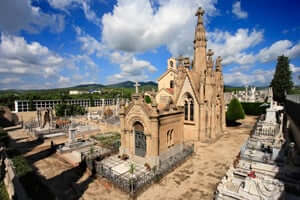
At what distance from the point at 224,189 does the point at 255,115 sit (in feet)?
133

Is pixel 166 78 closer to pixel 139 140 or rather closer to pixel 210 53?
pixel 210 53

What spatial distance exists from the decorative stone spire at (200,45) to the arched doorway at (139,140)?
12.5 m

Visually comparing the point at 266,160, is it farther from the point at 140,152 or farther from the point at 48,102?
the point at 48,102

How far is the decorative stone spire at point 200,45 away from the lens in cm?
2022

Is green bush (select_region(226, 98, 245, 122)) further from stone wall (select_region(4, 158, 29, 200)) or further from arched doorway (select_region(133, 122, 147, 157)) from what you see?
A: stone wall (select_region(4, 158, 29, 200))

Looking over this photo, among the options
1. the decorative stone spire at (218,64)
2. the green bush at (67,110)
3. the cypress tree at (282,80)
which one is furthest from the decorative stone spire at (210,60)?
the green bush at (67,110)

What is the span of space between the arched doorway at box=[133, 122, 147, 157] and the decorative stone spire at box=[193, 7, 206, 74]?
12463mm

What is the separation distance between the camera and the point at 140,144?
42.9 ft

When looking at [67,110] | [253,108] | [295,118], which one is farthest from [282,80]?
[67,110]

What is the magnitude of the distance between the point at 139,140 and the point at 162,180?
381 centimetres

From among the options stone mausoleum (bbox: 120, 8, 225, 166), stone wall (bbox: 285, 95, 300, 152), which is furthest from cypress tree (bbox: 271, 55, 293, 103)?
stone mausoleum (bbox: 120, 8, 225, 166)

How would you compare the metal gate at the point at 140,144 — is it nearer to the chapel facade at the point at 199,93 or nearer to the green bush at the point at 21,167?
the chapel facade at the point at 199,93

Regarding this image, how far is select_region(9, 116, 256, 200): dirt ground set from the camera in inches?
360

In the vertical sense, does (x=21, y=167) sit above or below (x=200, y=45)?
below
